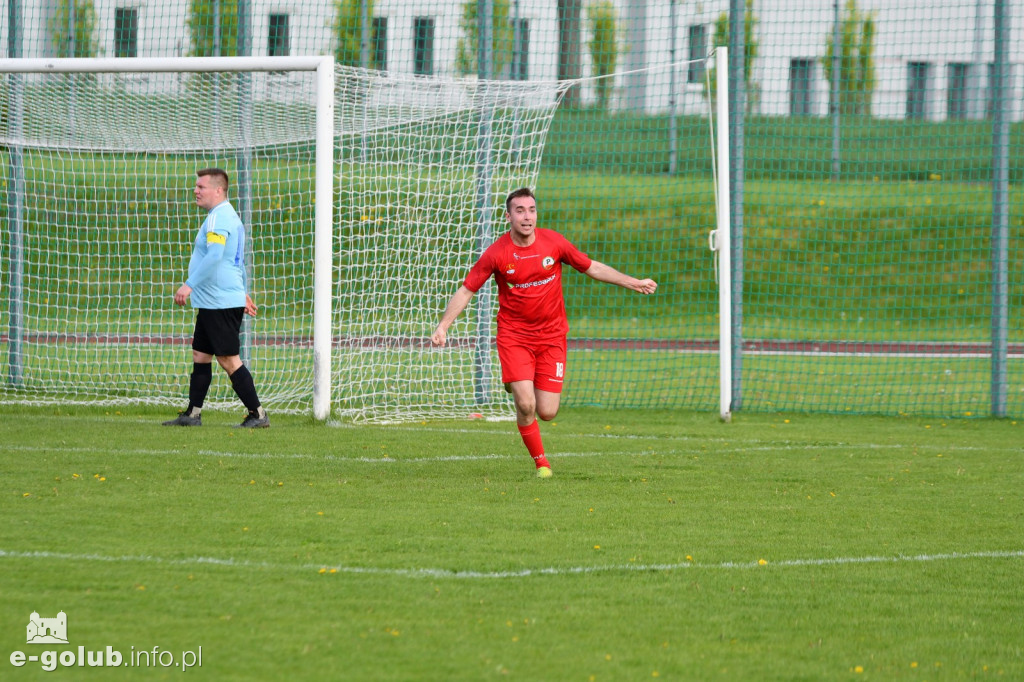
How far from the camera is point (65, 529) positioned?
18.3 ft

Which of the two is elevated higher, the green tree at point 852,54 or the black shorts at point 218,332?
the green tree at point 852,54

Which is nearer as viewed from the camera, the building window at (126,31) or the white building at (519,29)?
the white building at (519,29)

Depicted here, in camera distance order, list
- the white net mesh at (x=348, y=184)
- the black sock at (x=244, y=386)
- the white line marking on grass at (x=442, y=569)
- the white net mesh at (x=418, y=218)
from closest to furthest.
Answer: the white line marking on grass at (x=442, y=569)
the black sock at (x=244, y=386)
the white net mesh at (x=418, y=218)
the white net mesh at (x=348, y=184)

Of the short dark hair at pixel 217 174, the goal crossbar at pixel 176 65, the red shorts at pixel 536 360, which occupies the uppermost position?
the goal crossbar at pixel 176 65

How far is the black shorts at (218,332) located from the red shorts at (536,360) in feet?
8.72

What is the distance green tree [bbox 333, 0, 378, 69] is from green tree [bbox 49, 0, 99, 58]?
3.02 meters

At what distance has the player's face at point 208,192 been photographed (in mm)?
9422

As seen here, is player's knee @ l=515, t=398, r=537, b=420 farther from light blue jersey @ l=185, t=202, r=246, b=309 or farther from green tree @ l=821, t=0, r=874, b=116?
green tree @ l=821, t=0, r=874, b=116

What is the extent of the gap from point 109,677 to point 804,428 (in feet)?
25.2

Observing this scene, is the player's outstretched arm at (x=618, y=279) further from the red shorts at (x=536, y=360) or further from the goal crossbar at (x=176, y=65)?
the goal crossbar at (x=176, y=65)

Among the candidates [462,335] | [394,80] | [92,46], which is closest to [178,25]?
[92,46]

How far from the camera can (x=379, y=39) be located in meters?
13.1

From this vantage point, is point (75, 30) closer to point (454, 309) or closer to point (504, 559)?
point (454, 309)

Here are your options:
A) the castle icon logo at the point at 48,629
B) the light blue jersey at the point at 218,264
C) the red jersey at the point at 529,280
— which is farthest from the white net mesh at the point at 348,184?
the castle icon logo at the point at 48,629
